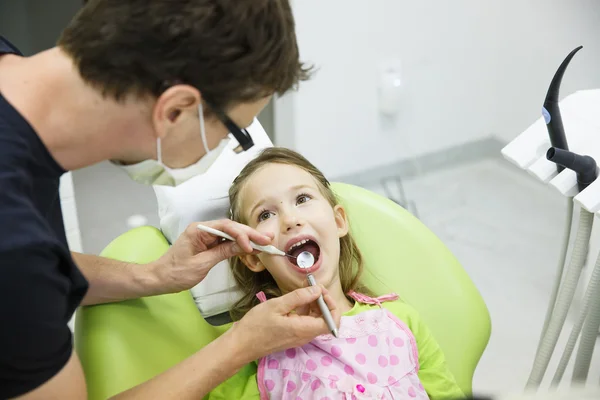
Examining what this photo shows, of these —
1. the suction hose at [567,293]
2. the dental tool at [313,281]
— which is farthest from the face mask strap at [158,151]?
the suction hose at [567,293]

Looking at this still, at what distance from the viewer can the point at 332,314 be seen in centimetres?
119

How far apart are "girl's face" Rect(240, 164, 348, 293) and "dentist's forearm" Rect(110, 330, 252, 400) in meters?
0.27

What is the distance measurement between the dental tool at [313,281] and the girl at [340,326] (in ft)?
0.05

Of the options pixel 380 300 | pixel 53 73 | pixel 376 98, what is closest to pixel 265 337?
pixel 380 300

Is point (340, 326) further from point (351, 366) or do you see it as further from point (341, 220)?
point (341, 220)

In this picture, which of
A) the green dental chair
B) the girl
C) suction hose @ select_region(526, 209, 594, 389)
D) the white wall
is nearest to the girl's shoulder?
the girl

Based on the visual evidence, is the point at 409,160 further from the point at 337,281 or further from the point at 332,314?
the point at 332,314

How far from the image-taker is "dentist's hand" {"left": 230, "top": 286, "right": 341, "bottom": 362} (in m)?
1.10

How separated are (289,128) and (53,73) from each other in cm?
186

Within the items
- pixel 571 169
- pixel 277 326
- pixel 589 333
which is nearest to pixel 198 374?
pixel 277 326

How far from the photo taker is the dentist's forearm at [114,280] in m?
1.31

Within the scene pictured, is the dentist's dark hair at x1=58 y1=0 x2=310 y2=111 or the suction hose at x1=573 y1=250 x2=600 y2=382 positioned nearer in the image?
the dentist's dark hair at x1=58 y1=0 x2=310 y2=111

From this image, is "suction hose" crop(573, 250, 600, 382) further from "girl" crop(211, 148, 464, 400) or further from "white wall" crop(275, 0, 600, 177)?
"white wall" crop(275, 0, 600, 177)

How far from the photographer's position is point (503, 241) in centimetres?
270
